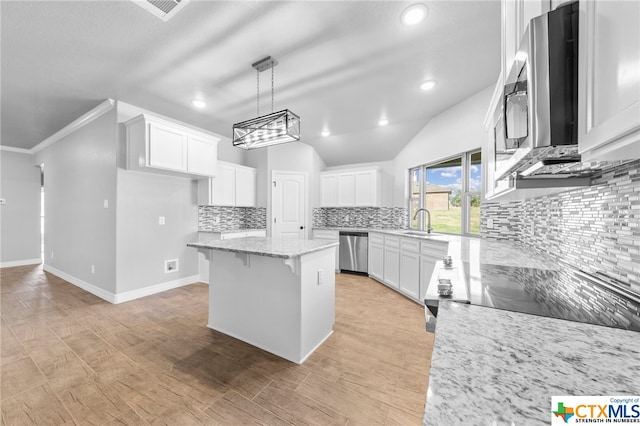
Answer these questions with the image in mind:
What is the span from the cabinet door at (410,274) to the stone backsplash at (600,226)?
1.50 m

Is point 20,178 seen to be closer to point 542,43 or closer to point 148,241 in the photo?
point 148,241

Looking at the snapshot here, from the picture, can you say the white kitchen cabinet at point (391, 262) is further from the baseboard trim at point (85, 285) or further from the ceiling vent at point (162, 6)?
the baseboard trim at point (85, 285)

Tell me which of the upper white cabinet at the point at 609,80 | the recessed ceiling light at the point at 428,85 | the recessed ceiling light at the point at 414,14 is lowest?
the upper white cabinet at the point at 609,80

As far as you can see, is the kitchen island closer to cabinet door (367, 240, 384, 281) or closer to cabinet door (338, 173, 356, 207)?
cabinet door (367, 240, 384, 281)

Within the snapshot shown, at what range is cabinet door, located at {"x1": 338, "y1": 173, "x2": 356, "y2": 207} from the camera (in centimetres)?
522

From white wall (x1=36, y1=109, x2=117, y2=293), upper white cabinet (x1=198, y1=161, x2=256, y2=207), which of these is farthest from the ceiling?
upper white cabinet (x1=198, y1=161, x2=256, y2=207)

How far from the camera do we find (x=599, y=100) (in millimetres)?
601

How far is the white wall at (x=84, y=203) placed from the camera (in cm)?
335

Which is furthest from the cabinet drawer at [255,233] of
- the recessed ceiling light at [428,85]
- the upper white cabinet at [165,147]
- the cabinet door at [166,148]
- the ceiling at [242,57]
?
the recessed ceiling light at [428,85]

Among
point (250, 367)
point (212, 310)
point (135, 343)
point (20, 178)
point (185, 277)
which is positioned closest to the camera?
point (250, 367)

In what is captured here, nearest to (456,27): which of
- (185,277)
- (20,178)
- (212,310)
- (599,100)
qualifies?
(599,100)

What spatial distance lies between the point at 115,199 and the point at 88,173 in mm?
1032

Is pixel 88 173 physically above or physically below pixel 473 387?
above

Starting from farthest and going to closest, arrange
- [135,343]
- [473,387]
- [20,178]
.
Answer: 1. [20,178]
2. [135,343]
3. [473,387]
